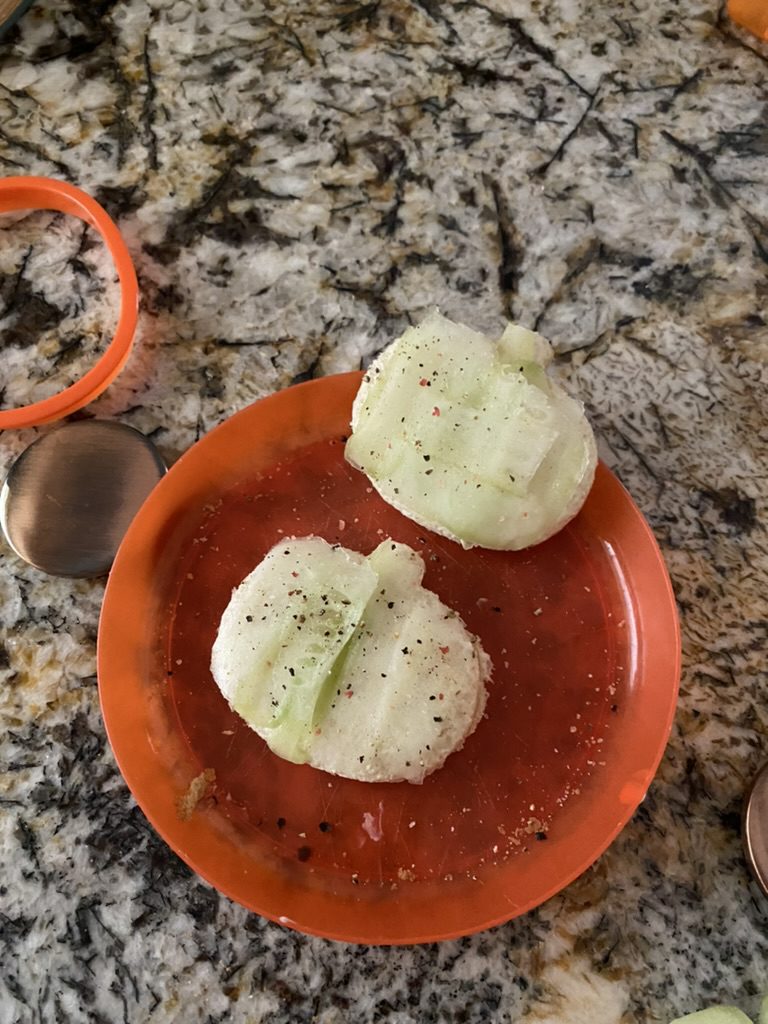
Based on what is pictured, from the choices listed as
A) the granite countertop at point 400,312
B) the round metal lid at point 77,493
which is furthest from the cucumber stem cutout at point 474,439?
the round metal lid at point 77,493

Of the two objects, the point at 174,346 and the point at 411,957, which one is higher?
the point at 174,346

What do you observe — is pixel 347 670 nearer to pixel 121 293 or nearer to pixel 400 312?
pixel 400 312

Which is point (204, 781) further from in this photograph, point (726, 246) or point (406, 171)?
point (726, 246)

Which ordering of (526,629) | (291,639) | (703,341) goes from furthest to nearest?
(703,341) < (526,629) < (291,639)

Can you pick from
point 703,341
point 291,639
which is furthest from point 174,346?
point 703,341

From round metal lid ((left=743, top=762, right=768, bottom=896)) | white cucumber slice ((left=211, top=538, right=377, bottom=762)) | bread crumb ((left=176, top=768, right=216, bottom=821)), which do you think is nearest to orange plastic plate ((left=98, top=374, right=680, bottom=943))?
bread crumb ((left=176, top=768, right=216, bottom=821))

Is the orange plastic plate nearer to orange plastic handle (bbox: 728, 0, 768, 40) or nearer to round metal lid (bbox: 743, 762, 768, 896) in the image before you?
round metal lid (bbox: 743, 762, 768, 896)
